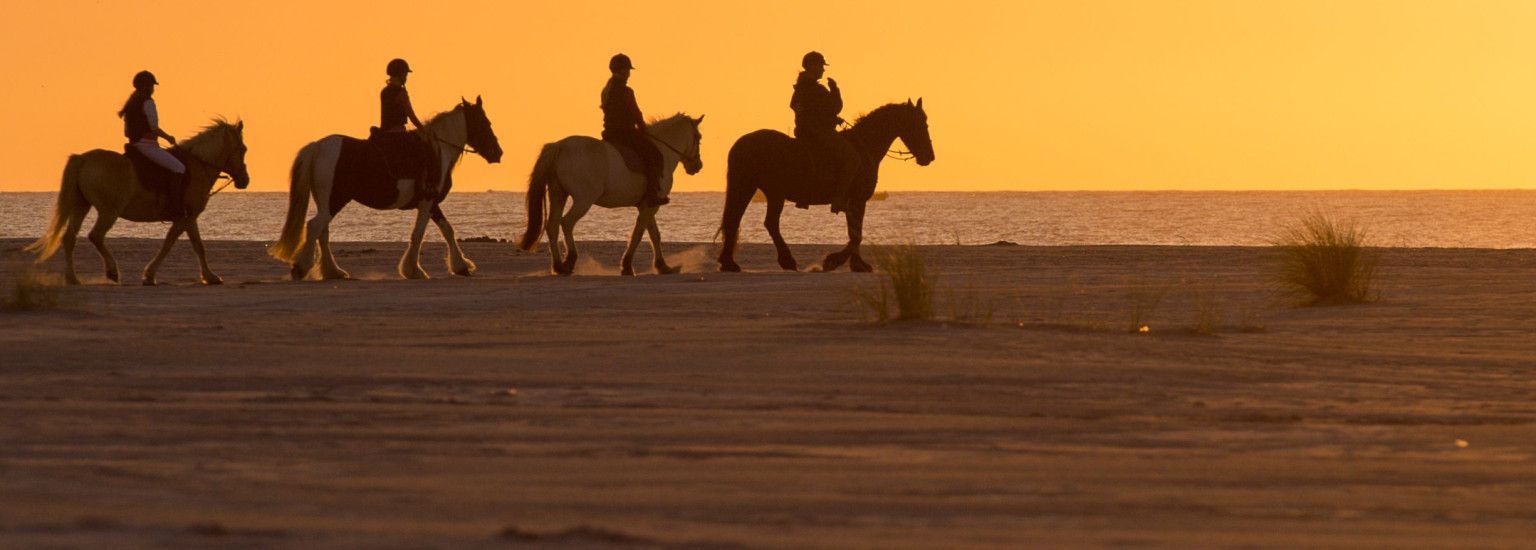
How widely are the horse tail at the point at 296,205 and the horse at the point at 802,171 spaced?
3.69 meters

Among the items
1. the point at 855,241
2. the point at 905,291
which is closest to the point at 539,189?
the point at 855,241

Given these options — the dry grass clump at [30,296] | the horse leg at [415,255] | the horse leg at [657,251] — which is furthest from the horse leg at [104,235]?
the horse leg at [657,251]

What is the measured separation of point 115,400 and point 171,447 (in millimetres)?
1536

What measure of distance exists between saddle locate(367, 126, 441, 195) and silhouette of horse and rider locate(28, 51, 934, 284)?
12 mm

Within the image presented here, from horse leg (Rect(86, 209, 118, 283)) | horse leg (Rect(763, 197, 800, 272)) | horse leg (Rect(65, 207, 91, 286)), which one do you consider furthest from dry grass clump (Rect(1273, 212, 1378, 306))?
horse leg (Rect(65, 207, 91, 286))

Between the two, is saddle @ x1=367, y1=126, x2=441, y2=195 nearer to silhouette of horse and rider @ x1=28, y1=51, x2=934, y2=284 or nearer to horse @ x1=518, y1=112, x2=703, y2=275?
silhouette of horse and rider @ x1=28, y1=51, x2=934, y2=284

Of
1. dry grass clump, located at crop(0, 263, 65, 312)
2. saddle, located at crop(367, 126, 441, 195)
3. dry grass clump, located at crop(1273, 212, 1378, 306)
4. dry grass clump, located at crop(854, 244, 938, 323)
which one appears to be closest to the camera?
dry grass clump, located at crop(854, 244, 938, 323)

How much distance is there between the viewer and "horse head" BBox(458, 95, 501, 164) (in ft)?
64.9

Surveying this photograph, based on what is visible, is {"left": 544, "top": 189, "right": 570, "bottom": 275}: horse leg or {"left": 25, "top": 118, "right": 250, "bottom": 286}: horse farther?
{"left": 544, "top": 189, "right": 570, "bottom": 275}: horse leg

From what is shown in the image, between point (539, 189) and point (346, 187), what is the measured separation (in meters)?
1.82

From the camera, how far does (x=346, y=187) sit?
1864 cm

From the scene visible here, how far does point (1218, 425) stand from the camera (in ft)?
26.8

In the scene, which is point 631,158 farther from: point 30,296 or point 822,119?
point 30,296

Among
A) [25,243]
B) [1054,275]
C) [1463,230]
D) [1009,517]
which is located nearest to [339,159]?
[1054,275]
